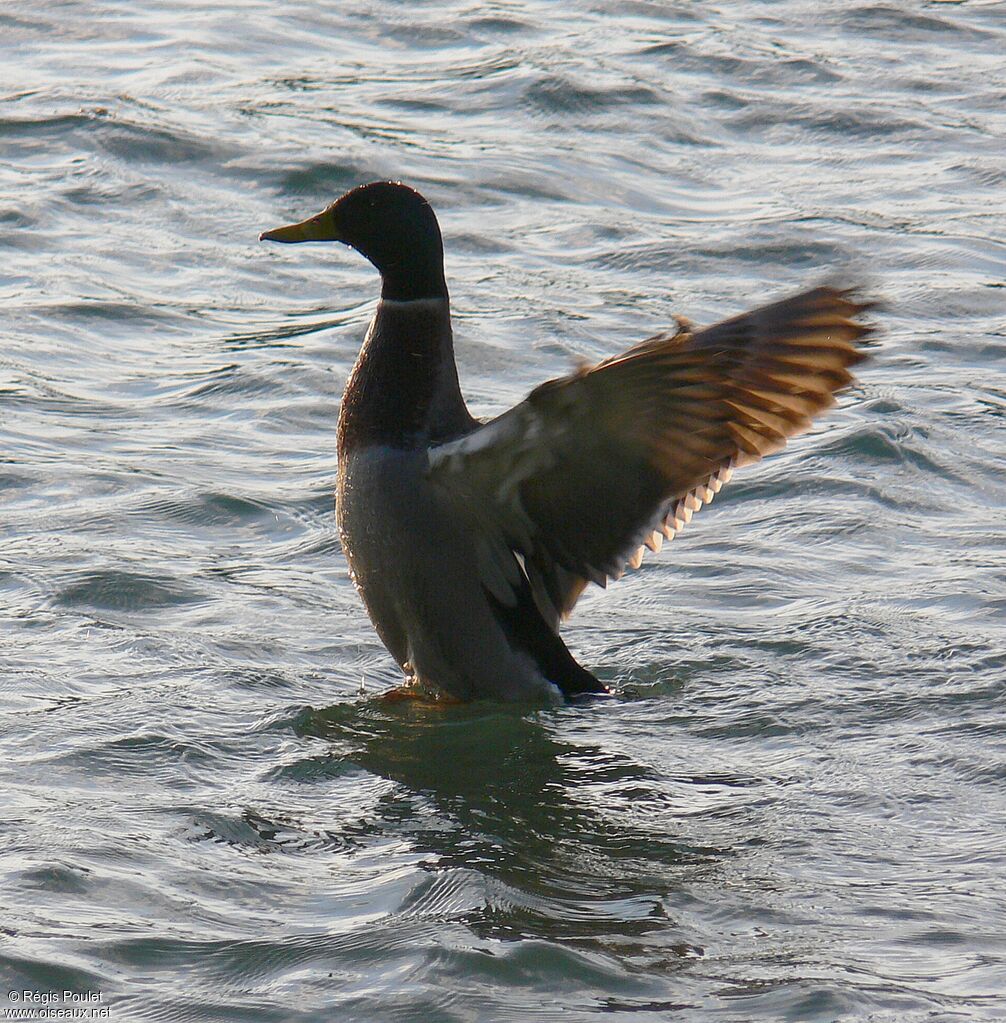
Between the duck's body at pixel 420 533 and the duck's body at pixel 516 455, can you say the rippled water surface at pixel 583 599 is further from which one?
the duck's body at pixel 516 455

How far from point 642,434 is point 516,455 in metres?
0.34

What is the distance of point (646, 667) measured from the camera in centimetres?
608

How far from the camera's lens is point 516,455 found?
5137mm

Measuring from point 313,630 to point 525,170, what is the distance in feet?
16.3

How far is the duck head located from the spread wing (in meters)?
0.61

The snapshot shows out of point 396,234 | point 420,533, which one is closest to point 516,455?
point 420,533

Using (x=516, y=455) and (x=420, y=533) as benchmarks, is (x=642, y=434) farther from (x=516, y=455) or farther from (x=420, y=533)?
(x=420, y=533)

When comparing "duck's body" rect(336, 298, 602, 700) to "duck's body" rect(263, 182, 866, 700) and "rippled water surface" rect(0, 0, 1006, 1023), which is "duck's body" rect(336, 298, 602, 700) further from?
"rippled water surface" rect(0, 0, 1006, 1023)

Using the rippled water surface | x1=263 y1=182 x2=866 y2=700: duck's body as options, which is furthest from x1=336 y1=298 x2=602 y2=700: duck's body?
the rippled water surface

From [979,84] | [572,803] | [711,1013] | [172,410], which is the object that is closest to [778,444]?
[572,803]

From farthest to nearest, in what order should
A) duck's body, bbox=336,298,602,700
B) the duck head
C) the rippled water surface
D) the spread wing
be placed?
the duck head
duck's body, bbox=336,298,602,700
the spread wing
the rippled water surface

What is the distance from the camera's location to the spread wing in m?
4.95

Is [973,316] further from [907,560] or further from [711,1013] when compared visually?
[711,1013]

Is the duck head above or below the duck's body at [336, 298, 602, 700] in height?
above
